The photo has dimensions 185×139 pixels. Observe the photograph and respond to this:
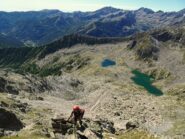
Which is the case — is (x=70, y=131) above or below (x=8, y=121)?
above

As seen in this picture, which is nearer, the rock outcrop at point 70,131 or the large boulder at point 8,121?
the rock outcrop at point 70,131

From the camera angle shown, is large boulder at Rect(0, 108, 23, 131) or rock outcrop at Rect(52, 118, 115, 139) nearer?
rock outcrop at Rect(52, 118, 115, 139)

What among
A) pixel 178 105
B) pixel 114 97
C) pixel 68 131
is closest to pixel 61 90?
pixel 114 97

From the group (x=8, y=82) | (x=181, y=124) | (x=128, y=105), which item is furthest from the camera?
(x=128, y=105)

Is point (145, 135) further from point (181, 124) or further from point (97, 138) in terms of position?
point (181, 124)

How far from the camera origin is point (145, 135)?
72250mm

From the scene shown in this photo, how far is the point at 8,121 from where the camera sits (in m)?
64.1

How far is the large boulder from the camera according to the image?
61.8 meters

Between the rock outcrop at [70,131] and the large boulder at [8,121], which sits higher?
the rock outcrop at [70,131]

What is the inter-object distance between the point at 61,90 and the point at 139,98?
45913 millimetres

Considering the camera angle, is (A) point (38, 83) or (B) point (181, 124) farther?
(A) point (38, 83)

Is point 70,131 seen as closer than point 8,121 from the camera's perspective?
Yes

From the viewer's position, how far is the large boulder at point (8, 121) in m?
61.8

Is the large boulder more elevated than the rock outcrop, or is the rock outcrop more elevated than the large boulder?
the rock outcrop
